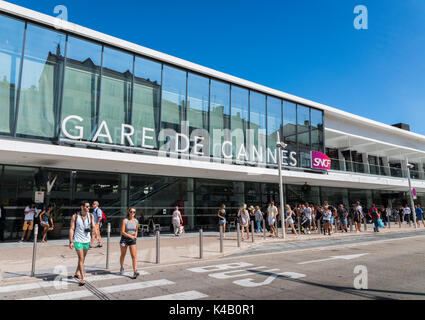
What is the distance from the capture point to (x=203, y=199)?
64.1ft

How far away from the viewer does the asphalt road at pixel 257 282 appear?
5.61m

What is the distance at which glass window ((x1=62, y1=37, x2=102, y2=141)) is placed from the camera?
13438 millimetres

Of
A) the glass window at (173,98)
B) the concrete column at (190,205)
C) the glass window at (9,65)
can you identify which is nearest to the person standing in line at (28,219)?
the glass window at (9,65)

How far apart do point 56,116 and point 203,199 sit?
33.0 ft

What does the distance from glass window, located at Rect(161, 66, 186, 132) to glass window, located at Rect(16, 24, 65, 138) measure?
5.12 metres

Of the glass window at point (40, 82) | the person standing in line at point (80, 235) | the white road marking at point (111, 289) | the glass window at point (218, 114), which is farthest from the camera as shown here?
the glass window at point (218, 114)

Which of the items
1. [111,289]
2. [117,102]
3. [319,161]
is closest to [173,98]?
[117,102]

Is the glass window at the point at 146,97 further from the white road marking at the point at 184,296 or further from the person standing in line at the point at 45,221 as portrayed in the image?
the white road marking at the point at 184,296

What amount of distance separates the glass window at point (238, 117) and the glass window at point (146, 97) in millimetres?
5057

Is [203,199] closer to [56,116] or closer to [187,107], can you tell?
[187,107]

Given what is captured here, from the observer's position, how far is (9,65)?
12281 mm

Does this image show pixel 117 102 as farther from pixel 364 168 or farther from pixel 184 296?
pixel 364 168

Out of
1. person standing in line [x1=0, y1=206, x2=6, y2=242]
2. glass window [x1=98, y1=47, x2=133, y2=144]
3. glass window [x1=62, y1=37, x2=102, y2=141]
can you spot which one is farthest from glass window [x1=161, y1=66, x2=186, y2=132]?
person standing in line [x1=0, y1=206, x2=6, y2=242]
